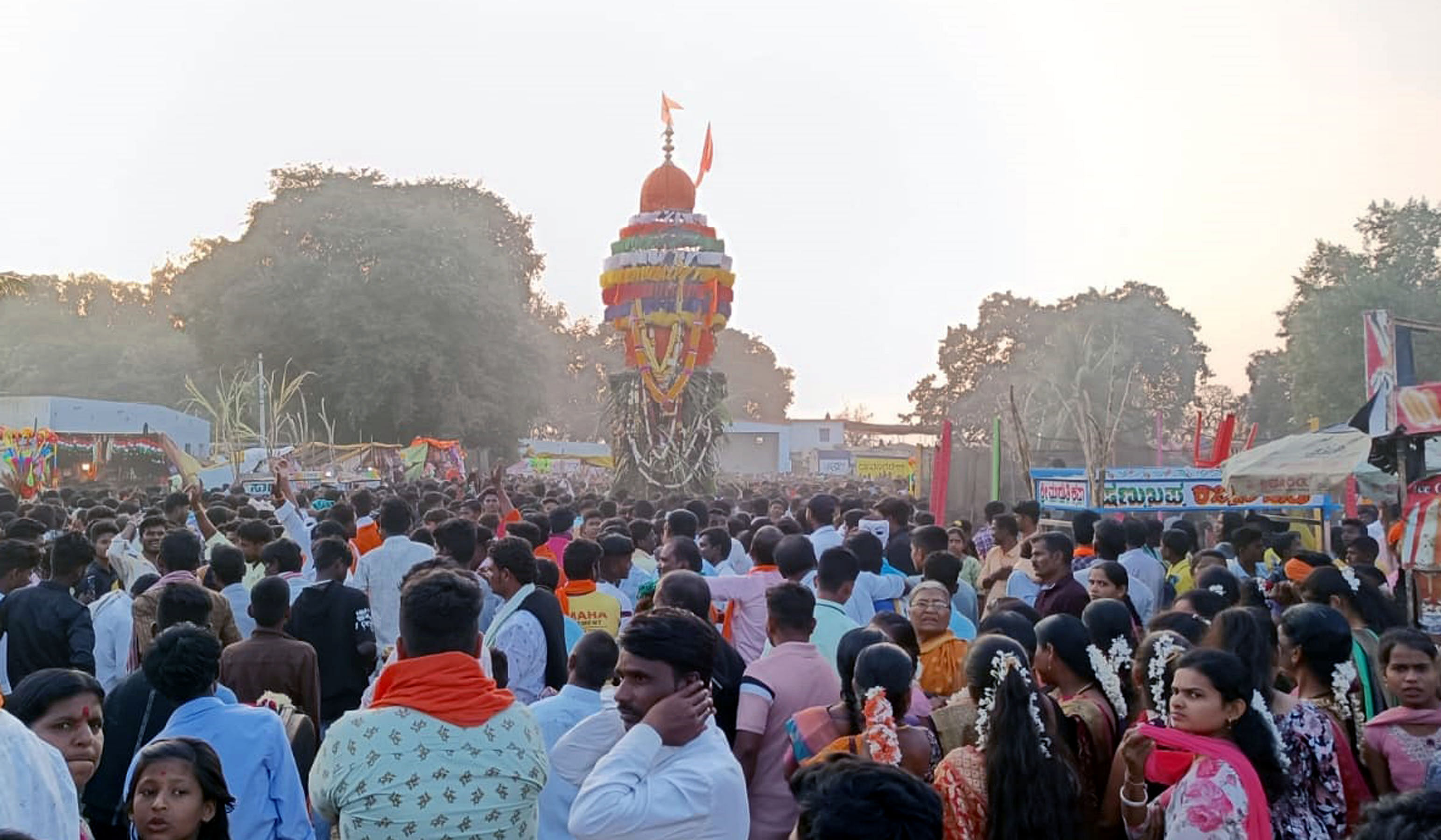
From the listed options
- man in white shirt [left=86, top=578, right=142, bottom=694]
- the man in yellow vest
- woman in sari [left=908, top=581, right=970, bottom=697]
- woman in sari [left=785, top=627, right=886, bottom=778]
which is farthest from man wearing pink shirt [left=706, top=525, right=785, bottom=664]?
man in white shirt [left=86, top=578, right=142, bottom=694]

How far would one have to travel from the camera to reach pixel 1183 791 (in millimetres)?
3588

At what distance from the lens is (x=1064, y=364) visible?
53.2 metres

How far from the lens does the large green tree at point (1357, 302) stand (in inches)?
1430

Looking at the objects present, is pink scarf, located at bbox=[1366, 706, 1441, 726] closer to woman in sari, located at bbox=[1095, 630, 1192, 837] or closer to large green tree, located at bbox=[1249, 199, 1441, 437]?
woman in sari, located at bbox=[1095, 630, 1192, 837]

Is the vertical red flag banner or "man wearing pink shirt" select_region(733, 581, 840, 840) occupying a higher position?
the vertical red flag banner

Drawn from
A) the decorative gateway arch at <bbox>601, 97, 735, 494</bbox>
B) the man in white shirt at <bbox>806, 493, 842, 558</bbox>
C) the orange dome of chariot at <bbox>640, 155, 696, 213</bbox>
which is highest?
the orange dome of chariot at <bbox>640, 155, 696, 213</bbox>

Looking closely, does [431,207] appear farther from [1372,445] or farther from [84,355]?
[1372,445]

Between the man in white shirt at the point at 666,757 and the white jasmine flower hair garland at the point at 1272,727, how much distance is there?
64.5 inches

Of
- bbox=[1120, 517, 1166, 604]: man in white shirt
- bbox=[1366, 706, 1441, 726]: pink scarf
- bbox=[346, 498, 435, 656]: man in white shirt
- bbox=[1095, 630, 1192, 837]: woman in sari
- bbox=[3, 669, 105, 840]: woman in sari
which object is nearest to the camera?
bbox=[3, 669, 105, 840]: woman in sari

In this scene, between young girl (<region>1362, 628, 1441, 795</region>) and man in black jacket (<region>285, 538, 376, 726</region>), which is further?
man in black jacket (<region>285, 538, 376, 726</region>)

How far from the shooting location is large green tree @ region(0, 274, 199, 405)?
56.9 metres

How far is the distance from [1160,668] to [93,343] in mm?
68093

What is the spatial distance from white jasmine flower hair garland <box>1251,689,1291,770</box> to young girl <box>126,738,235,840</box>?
9.62 feet

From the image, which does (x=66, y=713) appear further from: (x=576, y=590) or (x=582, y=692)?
(x=576, y=590)
